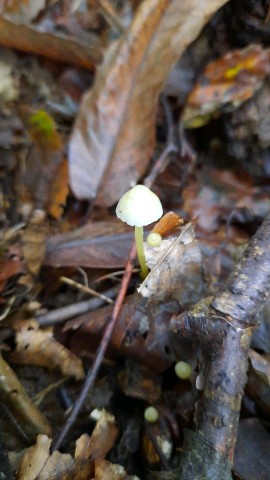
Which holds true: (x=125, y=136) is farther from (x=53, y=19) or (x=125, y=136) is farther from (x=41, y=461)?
(x=41, y=461)

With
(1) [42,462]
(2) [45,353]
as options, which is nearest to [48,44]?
(2) [45,353]

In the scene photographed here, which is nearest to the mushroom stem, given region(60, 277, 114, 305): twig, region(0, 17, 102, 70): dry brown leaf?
region(60, 277, 114, 305): twig

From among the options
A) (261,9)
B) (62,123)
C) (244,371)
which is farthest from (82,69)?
(244,371)

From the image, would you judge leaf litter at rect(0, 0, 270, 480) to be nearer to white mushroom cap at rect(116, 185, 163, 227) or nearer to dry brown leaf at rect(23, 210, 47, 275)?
dry brown leaf at rect(23, 210, 47, 275)

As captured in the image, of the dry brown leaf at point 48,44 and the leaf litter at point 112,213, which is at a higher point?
the dry brown leaf at point 48,44

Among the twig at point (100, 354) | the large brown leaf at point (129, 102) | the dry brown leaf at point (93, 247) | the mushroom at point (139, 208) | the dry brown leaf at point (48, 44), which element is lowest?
the twig at point (100, 354)

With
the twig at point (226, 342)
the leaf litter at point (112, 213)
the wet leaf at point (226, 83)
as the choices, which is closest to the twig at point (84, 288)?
the leaf litter at point (112, 213)

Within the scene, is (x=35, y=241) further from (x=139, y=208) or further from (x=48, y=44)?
(x=48, y=44)

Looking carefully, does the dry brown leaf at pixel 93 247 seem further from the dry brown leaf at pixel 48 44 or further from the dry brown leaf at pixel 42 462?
the dry brown leaf at pixel 48 44

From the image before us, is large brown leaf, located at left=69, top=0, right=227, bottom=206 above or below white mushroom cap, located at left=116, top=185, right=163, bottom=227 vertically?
above
